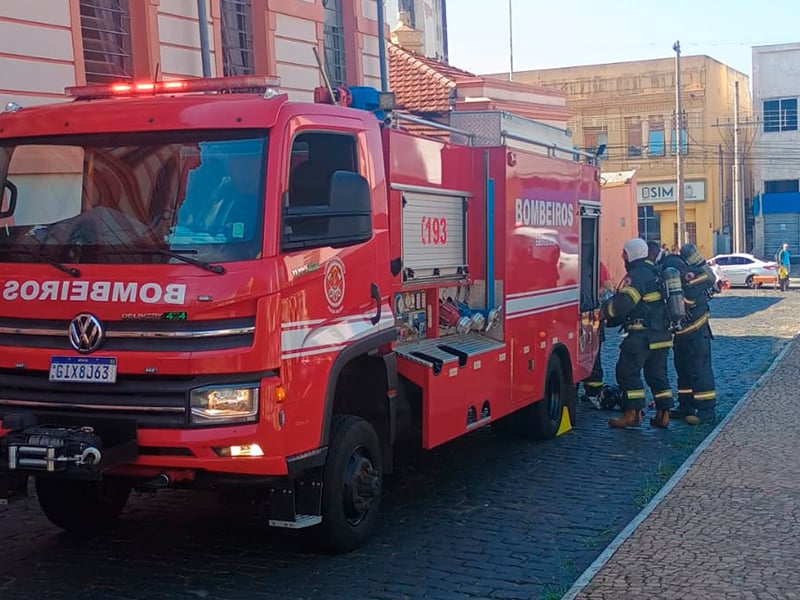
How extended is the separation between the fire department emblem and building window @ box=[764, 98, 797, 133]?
49.0 metres

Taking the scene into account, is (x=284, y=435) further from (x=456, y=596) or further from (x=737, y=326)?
(x=737, y=326)

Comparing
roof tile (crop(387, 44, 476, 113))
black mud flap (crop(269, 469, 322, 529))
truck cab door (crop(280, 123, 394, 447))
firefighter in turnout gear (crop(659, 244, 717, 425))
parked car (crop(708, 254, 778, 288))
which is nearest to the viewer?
truck cab door (crop(280, 123, 394, 447))

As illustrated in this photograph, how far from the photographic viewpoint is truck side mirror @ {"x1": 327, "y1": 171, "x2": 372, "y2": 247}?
19.0ft

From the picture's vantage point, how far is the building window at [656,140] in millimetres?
48562

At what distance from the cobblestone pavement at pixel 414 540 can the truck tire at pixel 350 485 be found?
155mm

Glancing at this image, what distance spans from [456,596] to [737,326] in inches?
690

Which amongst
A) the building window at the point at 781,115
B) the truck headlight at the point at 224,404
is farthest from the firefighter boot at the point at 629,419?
the building window at the point at 781,115

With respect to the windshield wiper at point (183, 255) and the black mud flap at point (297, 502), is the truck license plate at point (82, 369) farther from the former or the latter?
the black mud flap at point (297, 502)

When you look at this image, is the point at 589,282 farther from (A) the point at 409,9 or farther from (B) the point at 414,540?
(A) the point at 409,9

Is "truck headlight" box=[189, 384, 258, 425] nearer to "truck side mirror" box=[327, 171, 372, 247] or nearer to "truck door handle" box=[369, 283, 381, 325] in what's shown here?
"truck side mirror" box=[327, 171, 372, 247]

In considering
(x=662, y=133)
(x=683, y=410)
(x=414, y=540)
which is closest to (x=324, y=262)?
(x=414, y=540)

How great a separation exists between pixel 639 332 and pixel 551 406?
3.98ft

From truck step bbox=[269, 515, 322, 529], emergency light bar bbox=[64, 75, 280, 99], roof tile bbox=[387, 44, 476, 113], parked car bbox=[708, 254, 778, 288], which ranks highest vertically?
roof tile bbox=[387, 44, 476, 113]

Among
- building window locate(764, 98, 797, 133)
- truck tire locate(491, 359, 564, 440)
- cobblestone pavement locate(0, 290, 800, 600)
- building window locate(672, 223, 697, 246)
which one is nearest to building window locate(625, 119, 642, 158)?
building window locate(672, 223, 697, 246)
